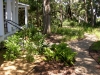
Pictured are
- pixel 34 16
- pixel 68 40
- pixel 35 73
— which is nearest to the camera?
pixel 35 73

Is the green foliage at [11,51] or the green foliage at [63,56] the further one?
the green foliage at [11,51]

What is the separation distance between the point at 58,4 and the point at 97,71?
20339mm

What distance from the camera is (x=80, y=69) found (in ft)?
22.1

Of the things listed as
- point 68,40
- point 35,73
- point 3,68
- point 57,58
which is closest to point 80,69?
point 57,58

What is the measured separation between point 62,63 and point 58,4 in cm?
1984

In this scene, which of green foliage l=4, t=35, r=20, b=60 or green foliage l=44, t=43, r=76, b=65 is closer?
green foliage l=44, t=43, r=76, b=65

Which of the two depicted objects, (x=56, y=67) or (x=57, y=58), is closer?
(x=56, y=67)

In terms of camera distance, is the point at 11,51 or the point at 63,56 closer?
the point at 63,56

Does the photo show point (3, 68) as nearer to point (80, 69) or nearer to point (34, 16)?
point (80, 69)

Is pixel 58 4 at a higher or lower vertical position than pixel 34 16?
higher

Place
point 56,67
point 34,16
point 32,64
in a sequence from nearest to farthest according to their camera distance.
→ point 56,67, point 32,64, point 34,16

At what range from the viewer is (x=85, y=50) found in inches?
378

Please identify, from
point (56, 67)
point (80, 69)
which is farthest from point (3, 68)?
point (80, 69)

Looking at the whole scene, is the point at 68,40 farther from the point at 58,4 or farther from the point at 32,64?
the point at 58,4
